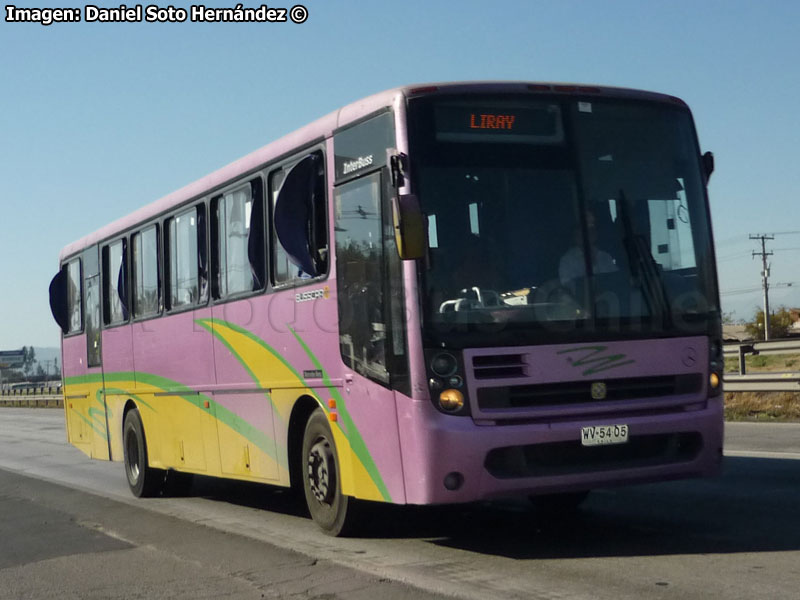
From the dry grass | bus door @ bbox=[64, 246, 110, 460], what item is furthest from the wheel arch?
the dry grass

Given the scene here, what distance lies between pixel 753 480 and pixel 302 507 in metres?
4.37

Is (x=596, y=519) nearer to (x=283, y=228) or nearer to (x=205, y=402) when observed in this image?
(x=283, y=228)

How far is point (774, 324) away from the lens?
97938 millimetres

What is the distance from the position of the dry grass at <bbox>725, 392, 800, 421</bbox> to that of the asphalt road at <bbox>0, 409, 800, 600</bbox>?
6992mm

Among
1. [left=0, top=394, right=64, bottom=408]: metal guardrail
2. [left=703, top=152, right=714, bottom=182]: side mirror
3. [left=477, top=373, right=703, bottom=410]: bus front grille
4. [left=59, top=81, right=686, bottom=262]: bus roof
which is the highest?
[left=59, top=81, right=686, bottom=262]: bus roof

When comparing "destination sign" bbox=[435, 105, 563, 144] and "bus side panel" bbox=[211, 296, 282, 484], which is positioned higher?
"destination sign" bbox=[435, 105, 563, 144]

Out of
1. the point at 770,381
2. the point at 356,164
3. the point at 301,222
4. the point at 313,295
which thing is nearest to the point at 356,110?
the point at 356,164

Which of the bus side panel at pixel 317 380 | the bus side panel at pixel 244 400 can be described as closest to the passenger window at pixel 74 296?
the bus side panel at pixel 244 400

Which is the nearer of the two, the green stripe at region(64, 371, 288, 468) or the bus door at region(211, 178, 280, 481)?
the green stripe at region(64, 371, 288, 468)

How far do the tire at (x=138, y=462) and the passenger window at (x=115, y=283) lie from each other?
134cm

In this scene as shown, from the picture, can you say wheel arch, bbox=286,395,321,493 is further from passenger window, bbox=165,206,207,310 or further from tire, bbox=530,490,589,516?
passenger window, bbox=165,206,207,310

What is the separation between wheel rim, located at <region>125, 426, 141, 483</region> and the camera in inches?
593

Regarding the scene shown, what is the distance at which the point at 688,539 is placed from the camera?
862cm

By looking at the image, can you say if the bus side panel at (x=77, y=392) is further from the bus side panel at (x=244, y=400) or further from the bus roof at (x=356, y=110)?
the bus side panel at (x=244, y=400)
